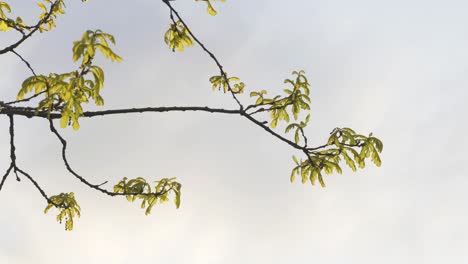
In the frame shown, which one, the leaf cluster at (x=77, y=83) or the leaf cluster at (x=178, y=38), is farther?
the leaf cluster at (x=178, y=38)

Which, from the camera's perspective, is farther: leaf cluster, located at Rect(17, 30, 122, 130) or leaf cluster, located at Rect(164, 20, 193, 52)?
leaf cluster, located at Rect(164, 20, 193, 52)

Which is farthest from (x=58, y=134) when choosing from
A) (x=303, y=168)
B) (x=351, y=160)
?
(x=351, y=160)

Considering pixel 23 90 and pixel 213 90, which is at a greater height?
pixel 213 90

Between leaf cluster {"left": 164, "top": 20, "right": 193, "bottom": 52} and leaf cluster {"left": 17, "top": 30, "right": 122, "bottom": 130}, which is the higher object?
leaf cluster {"left": 164, "top": 20, "right": 193, "bottom": 52}

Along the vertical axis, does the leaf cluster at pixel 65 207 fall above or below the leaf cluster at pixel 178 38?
below

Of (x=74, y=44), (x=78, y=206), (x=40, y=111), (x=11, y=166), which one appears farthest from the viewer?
(x=78, y=206)

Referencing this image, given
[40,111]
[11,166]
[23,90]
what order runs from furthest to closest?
[11,166], [40,111], [23,90]

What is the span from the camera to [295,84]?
425 centimetres

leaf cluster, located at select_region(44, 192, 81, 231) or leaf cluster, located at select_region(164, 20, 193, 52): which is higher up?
leaf cluster, located at select_region(164, 20, 193, 52)

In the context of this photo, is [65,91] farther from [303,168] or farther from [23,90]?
[303,168]

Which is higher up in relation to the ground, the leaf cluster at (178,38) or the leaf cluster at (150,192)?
the leaf cluster at (178,38)

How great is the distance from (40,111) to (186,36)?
196 centimetres

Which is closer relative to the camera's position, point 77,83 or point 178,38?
point 77,83

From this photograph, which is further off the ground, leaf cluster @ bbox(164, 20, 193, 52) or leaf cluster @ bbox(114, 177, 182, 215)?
leaf cluster @ bbox(164, 20, 193, 52)
